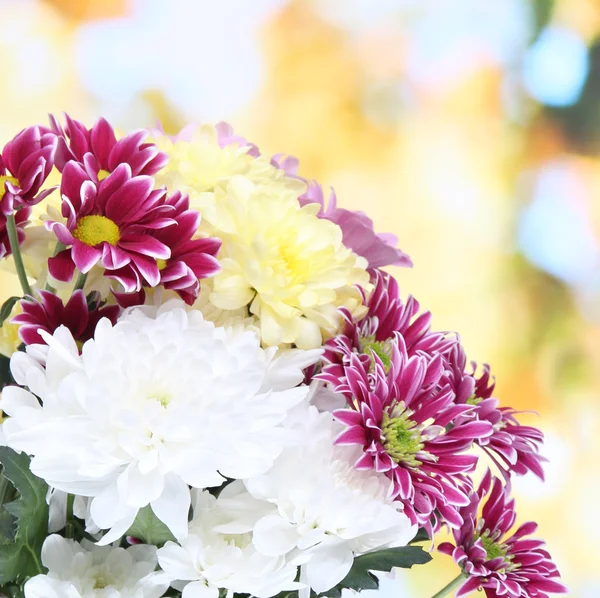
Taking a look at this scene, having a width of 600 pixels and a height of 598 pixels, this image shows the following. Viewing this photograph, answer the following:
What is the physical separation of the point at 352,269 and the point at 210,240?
0.08 m

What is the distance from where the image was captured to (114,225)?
1.23 feet

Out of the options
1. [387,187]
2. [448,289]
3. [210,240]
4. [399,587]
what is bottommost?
[399,587]

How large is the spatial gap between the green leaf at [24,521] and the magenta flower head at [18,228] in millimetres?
117

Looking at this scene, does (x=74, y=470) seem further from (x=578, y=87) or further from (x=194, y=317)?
(x=578, y=87)

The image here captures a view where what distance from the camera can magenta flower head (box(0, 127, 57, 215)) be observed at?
1.24 ft

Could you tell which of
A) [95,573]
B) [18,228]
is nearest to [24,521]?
[95,573]

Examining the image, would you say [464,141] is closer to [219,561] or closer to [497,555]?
[497,555]

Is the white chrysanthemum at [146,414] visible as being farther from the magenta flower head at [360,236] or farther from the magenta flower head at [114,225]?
the magenta flower head at [360,236]

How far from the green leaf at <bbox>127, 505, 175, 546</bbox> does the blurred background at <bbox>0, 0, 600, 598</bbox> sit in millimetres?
906

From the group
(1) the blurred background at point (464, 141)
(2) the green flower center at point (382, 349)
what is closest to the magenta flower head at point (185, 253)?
(2) the green flower center at point (382, 349)

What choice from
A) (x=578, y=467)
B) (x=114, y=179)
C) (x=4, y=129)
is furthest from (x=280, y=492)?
(x=578, y=467)

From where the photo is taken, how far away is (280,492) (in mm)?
338

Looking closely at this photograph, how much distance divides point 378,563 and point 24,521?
6.4 inches

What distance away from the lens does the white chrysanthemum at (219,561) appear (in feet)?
1.06
